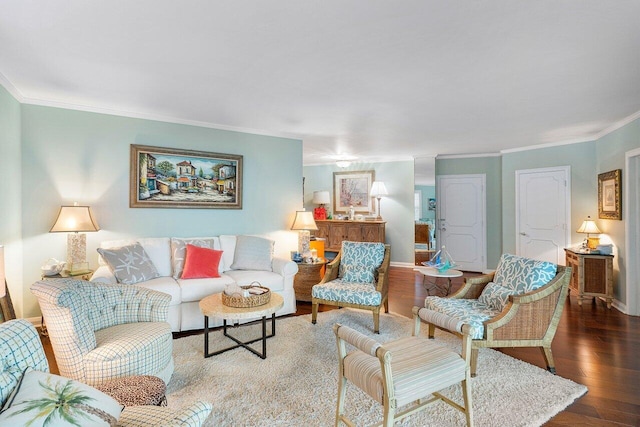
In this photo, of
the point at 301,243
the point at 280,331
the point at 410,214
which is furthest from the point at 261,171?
the point at 410,214

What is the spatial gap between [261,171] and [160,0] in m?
3.19

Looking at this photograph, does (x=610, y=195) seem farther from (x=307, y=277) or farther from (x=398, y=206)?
(x=307, y=277)

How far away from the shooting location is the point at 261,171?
504cm

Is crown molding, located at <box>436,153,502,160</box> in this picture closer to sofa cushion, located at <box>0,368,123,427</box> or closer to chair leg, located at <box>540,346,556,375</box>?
chair leg, located at <box>540,346,556,375</box>

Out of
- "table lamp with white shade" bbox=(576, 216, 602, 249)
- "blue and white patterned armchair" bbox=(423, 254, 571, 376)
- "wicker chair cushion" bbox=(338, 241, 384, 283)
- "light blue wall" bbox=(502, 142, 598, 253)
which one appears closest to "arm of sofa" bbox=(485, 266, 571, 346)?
"blue and white patterned armchair" bbox=(423, 254, 571, 376)

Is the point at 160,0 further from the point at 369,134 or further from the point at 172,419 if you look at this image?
the point at 369,134

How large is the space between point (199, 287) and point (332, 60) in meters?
2.54

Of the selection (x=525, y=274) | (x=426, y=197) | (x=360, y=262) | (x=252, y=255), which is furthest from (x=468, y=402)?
(x=426, y=197)

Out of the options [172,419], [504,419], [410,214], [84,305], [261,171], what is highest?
[261,171]

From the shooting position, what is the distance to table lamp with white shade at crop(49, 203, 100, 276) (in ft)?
11.5

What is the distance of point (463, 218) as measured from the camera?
7.15 metres

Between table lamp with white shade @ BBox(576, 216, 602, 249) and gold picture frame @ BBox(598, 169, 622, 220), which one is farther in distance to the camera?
table lamp with white shade @ BBox(576, 216, 602, 249)

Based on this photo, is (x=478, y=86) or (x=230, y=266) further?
(x=230, y=266)

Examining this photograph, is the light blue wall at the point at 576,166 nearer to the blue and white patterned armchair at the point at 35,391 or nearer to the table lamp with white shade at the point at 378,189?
the table lamp with white shade at the point at 378,189
